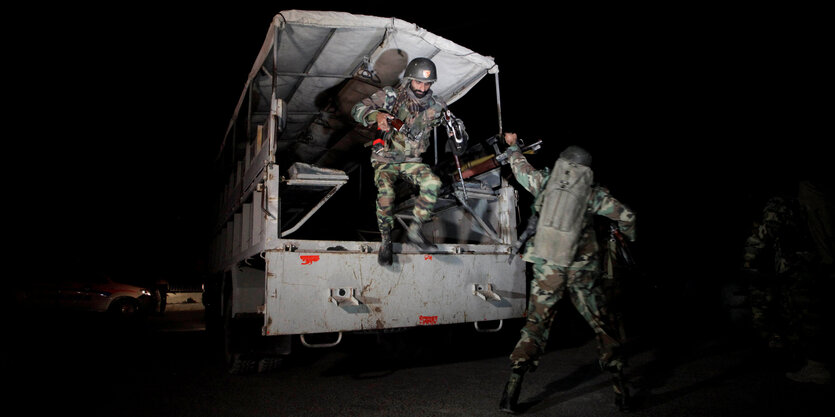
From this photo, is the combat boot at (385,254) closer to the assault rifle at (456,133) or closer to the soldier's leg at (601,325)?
the assault rifle at (456,133)

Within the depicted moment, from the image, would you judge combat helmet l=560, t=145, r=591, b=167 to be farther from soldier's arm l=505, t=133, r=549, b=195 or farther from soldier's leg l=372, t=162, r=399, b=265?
soldier's leg l=372, t=162, r=399, b=265

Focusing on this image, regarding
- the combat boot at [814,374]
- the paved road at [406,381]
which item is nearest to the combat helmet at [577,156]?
the paved road at [406,381]

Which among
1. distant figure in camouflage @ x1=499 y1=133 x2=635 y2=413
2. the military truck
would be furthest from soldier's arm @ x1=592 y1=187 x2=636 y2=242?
the military truck

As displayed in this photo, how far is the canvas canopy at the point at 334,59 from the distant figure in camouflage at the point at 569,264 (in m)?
1.94

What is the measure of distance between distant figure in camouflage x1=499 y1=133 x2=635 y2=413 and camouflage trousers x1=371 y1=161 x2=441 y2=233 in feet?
3.48

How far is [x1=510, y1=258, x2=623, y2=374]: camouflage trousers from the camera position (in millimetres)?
3182

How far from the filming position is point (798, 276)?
4.31 metres

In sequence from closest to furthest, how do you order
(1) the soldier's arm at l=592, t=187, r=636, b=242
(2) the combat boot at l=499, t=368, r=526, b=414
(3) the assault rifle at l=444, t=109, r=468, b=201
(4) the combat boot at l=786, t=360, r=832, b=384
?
(2) the combat boot at l=499, t=368, r=526, b=414 < (1) the soldier's arm at l=592, t=187, r=636, b=242 < (4) the combat boot at l=786, t=360, r=832, b=384 < (3) the assault rifle at l=444, t=109, r=468, b=201

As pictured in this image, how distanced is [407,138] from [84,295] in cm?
1193

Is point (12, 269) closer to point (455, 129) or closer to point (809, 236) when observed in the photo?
point (455, 129)

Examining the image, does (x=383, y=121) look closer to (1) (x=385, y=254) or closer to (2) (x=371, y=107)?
(2) (x=371, y=107)

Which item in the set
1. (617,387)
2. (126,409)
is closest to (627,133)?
(617,387)

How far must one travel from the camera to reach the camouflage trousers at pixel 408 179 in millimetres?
4102

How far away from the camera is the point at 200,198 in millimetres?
9695
